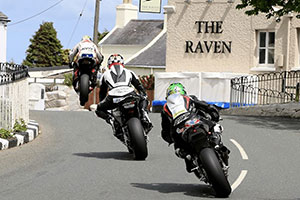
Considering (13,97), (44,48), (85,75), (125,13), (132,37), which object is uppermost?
(125,13)

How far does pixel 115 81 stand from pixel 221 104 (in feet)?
77.6

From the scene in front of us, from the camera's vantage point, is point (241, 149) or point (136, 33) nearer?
point (241, 149)

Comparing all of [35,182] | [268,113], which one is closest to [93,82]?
[35,182]

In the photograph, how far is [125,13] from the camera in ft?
223

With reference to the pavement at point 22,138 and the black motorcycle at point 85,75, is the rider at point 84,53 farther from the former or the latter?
the pavement at point 22,138

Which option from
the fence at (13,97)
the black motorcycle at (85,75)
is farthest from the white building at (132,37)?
the black motorcycle at (85,75)

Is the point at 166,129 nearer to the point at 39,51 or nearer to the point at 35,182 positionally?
the point at 35,182

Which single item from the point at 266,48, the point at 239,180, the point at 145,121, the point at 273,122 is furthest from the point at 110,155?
the point at 266,48

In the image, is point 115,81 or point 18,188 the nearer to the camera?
point 18,188

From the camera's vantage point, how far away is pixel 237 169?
12195 mm

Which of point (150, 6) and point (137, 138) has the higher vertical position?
point (150, 6)

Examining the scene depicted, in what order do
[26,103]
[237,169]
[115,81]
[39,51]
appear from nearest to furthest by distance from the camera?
[237,169] → [115,81] → [26,103] → [39,51]

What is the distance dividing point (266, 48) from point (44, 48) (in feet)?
160

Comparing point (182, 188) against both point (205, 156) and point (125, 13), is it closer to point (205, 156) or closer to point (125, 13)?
point (205, 156)
